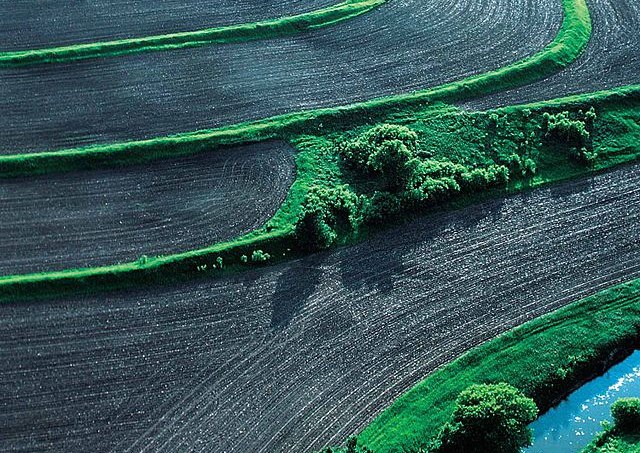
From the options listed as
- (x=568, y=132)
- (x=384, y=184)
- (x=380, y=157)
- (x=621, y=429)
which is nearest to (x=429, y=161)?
(x=384, y=184)

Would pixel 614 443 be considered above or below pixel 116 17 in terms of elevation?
below

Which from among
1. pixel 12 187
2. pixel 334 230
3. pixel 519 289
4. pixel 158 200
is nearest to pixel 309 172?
pixel 334 230

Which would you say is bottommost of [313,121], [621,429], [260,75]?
[621,429]

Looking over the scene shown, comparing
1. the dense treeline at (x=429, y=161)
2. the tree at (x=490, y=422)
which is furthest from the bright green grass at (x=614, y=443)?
the dense treeline at (x=429, y=161)

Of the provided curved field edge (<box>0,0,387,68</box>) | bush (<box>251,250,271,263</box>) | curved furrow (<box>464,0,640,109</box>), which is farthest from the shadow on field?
curved field edge (<box>0,0,387,68</box>)

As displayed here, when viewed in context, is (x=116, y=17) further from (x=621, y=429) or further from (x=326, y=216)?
(x=621, y=429)

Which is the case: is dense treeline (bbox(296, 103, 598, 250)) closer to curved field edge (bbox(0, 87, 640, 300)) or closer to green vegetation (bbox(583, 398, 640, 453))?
curved field edge (bbox(0, 87, 640, 300))

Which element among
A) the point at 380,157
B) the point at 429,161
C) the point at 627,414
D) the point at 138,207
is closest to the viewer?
the point at 627,414
